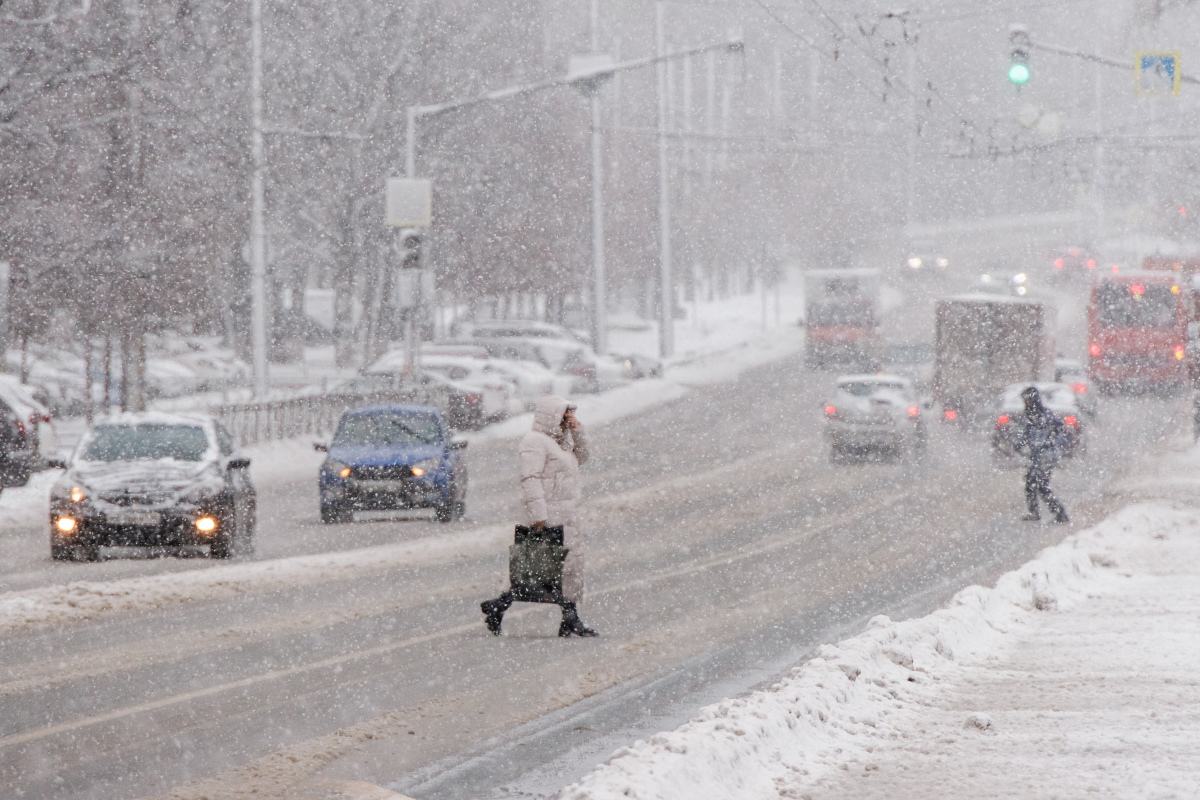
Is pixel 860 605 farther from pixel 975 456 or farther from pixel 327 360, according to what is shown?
pixel 327 360

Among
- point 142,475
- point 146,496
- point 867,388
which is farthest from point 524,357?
point 146,496

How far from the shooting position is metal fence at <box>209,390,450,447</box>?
31609 millimetres

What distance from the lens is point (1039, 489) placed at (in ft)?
70.9

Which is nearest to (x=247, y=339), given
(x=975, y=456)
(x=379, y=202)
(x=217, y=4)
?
(x=379, y=202)

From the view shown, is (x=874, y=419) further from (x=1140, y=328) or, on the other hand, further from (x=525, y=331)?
(x=525, y=331)

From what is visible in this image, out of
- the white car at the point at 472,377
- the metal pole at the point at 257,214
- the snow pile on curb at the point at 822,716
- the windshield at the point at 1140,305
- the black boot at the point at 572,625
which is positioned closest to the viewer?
the snow pile on curb at the point at 822,716

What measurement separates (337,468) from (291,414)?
12678 millimetres

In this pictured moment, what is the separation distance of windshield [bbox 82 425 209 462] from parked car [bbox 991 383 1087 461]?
57.7ft

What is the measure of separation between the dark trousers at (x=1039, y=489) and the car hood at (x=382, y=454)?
7.35 meters

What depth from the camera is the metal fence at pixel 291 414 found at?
31.6 metres

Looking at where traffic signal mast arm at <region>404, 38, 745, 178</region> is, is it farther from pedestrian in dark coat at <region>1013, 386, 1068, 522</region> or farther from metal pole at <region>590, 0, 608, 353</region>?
metal pole at <region>590, 0, 608, 353</region>

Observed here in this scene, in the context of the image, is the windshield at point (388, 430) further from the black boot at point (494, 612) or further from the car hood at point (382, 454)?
the black boot at point (494, 612)

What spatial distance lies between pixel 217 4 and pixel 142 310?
13496 millimetres

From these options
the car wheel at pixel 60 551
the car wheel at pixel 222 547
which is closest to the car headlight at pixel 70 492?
the car wheel at pixel 60 551
